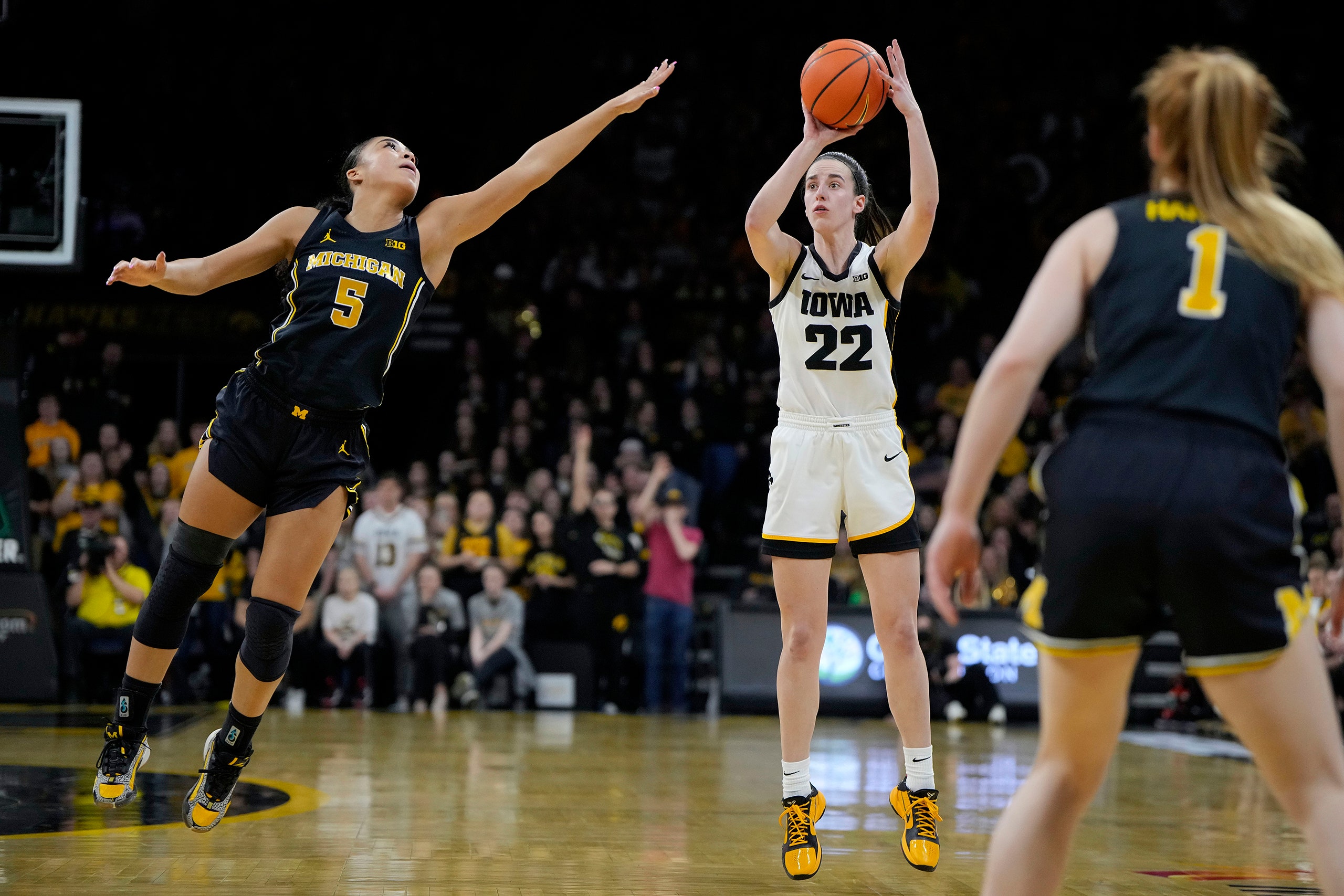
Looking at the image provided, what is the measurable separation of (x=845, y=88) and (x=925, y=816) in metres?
2.81

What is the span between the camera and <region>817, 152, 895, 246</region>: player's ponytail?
5.39 meters

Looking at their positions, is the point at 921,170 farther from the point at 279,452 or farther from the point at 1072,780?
the point at 1072,780

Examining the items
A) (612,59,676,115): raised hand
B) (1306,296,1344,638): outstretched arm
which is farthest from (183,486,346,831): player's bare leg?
(1306,296,1344,638): outstretched arm

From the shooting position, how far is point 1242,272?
283cm

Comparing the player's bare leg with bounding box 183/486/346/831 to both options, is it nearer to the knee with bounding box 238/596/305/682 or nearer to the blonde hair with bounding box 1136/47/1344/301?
the knee with bounding box 238/596/305/682

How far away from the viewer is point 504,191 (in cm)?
515

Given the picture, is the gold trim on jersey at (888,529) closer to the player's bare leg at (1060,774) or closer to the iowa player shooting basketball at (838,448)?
the iowa player shooting basketball at (838,448)

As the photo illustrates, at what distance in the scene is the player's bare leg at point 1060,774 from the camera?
286cm

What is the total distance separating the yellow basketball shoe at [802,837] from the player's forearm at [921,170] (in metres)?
2.24

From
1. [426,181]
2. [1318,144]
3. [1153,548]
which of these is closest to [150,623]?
[1153,548]

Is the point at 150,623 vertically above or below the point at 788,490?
below

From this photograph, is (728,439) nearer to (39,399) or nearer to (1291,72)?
(39,399)

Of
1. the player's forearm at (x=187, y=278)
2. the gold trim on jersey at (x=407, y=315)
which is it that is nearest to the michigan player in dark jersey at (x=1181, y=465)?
the gold trim on jersey at (x=407, y=315)

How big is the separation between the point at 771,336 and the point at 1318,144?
29.0 feet
